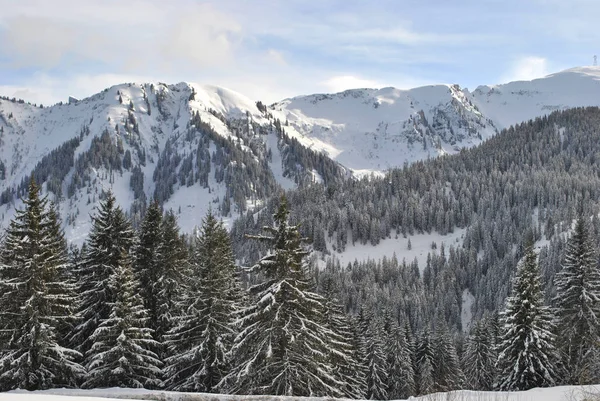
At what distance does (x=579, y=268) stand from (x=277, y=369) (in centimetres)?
2160

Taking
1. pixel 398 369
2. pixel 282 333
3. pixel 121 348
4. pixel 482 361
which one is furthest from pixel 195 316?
pixel 482 361

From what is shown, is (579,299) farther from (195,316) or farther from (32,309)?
(32,309)

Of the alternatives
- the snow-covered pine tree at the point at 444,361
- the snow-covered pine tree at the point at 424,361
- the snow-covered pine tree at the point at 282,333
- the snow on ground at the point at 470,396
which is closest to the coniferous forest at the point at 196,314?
the snow-covered pine tree at the point at 282,333

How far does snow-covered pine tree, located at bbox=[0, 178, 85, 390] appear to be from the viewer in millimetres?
22047

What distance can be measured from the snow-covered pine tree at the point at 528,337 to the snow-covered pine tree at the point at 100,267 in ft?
77.7

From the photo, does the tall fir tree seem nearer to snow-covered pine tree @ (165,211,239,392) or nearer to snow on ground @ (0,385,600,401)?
snow-covered pine tree @ (165,211,239,392)

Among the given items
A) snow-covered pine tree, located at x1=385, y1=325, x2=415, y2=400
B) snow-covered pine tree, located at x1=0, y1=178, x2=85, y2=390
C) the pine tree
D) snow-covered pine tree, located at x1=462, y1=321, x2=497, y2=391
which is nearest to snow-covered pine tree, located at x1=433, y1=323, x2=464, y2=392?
snow-covered pine tree, located at x1=462, y1=321, x2=497, y2=391

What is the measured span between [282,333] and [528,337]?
58.0 feet

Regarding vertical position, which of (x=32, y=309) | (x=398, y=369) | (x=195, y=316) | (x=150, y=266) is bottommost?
(x=398, y=369)

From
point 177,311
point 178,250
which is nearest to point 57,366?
point 177,311

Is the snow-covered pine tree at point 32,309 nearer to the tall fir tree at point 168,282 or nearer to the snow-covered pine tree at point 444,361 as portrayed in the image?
the tall fir tree at point 168,282

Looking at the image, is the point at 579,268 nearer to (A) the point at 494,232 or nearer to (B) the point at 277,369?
(B) the point at 277,369

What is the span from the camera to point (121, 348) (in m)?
23.3

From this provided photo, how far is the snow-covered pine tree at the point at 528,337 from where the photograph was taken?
2967 cm
